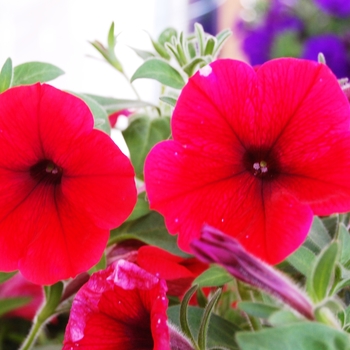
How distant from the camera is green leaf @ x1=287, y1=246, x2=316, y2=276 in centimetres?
29

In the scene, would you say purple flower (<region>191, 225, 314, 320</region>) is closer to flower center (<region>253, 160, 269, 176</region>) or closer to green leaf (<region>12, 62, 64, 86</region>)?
flower center (<region>253, 160, 269, 176</region>)

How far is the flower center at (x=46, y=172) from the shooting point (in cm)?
34

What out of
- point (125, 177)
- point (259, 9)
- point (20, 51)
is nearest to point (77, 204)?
point (125, 177)

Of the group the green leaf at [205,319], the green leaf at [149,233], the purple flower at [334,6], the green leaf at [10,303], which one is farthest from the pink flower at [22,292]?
the purple flower at [334,6]

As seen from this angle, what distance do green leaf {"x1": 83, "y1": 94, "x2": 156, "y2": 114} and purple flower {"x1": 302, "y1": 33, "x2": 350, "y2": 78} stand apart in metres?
0.84

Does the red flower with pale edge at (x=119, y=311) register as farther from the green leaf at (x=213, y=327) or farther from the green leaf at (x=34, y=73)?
the green leaf at (x=34, y=73)

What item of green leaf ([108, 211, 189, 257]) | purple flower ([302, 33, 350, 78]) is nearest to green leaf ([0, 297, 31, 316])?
green leaf ([108, 211, 189, 257])

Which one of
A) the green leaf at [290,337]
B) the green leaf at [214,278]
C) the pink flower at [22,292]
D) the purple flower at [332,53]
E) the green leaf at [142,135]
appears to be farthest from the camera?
the purple flower at [332,53]

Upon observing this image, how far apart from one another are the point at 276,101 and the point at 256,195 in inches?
2.2

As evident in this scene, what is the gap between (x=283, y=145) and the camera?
1.01 ft

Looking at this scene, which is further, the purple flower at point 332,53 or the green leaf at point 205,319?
the purple flower at point 332,53

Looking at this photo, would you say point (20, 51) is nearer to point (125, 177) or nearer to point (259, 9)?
point (259, 9)

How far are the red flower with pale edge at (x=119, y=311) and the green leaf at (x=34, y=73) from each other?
0.16m

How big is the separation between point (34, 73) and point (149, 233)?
0.47 feet
